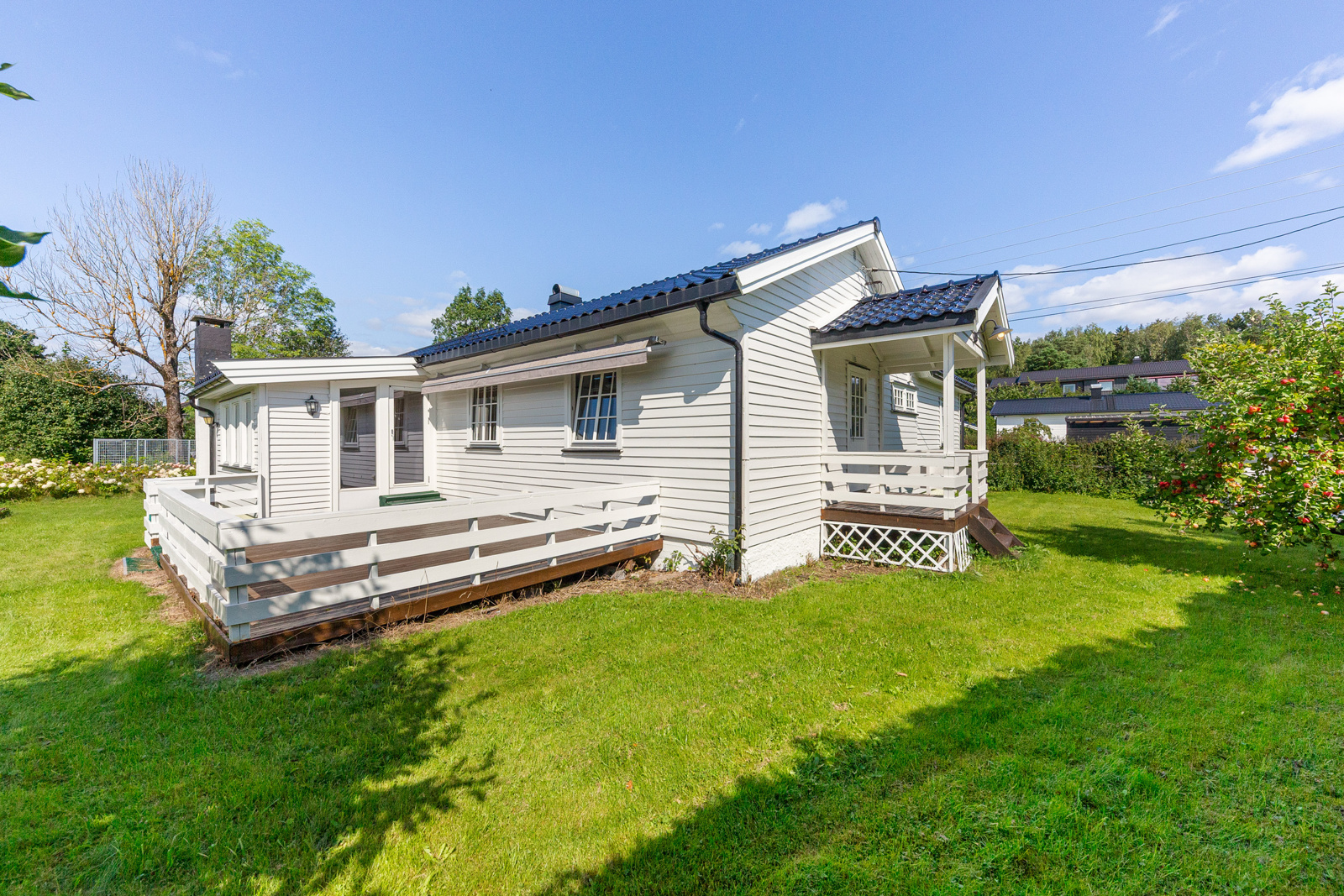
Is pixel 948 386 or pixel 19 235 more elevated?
pixel 948 386

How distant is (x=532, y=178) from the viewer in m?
12.8

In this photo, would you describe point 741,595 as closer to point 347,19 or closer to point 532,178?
point 347,19

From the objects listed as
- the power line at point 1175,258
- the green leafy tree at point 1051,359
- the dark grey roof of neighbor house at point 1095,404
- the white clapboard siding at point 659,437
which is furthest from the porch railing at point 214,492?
the green leafy tree at point 1051,359

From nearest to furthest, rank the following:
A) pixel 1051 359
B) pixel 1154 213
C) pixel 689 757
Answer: pixel 689 757 < pixel 1154 213 < pixel 1051 359

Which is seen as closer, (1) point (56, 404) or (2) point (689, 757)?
(2) point (689, 757)

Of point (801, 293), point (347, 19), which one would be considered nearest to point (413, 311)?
point (347, 19)

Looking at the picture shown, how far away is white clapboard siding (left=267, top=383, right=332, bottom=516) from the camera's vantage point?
28.7 feet

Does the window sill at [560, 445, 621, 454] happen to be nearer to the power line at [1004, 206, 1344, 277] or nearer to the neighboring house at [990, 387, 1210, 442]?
the power line at [1004, 206, 1344, 277]

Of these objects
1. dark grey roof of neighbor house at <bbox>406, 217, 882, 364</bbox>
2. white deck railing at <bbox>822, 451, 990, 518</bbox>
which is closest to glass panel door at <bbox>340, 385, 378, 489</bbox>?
dark grey roof of neighbor house at <bbox>406, 217, 882, 364</bbox>

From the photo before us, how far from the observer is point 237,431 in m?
11.2

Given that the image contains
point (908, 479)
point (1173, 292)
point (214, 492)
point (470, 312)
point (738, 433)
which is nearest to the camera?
point (738, 433)

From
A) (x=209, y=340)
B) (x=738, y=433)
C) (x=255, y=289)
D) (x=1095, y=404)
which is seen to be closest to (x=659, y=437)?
(x=738, y=433)

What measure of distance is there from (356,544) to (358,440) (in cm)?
640

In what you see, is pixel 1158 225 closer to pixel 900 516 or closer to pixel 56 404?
pixel 900 516
